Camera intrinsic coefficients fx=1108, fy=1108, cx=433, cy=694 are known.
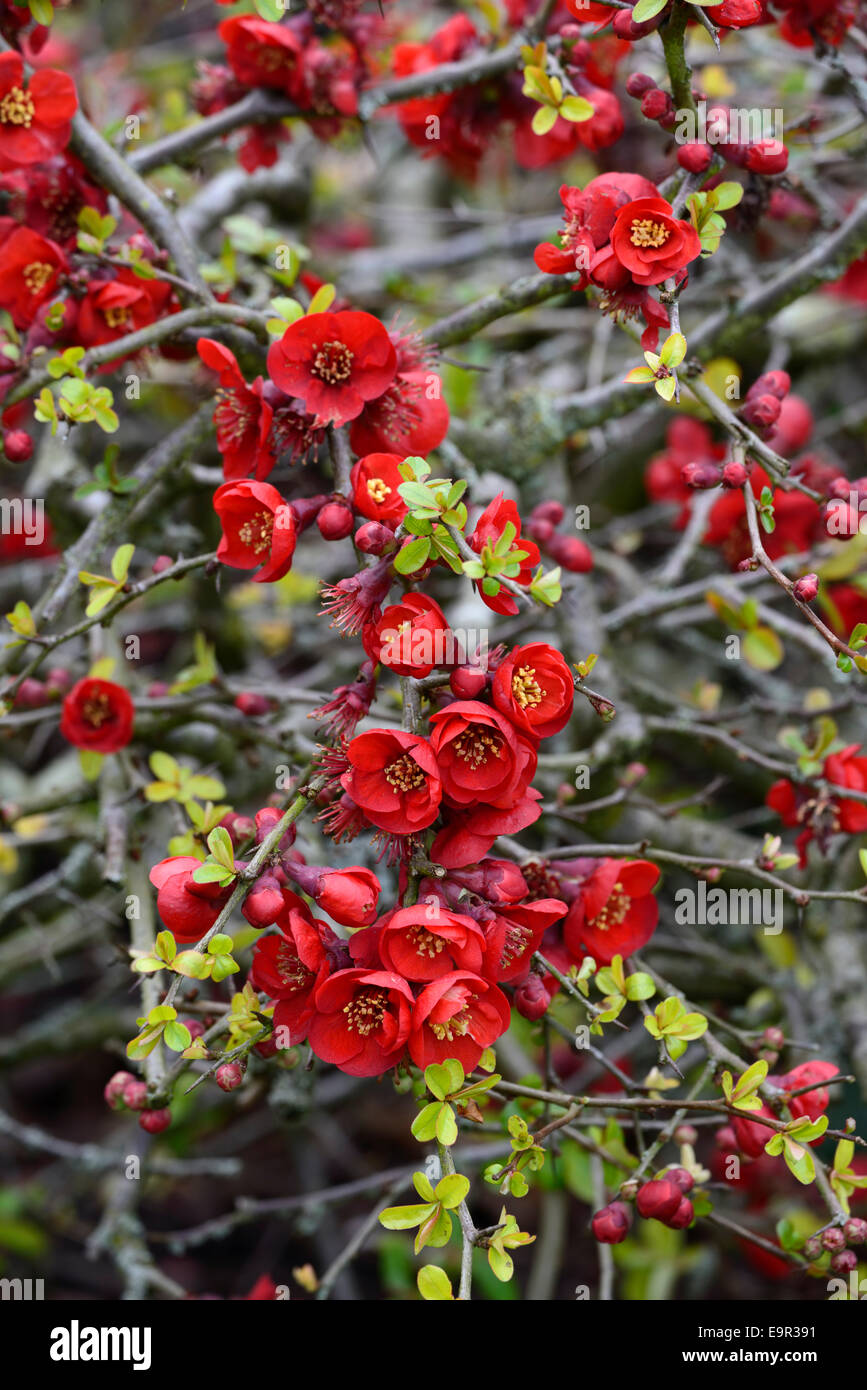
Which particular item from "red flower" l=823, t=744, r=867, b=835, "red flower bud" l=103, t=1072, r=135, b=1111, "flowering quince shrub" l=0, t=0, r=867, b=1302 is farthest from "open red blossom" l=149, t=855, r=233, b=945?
"red flower" l=823, t=744, r=867, b=835

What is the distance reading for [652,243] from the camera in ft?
3.92

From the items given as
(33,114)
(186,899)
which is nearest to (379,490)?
(186,899)

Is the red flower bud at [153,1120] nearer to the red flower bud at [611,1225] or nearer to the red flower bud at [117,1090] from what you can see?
the red flower bud at [117,1090]

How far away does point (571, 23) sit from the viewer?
5.66 feet

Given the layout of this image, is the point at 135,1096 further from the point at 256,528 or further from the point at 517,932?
the point at 256,528

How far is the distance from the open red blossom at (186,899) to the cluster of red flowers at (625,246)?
Answer: 29.9 inches

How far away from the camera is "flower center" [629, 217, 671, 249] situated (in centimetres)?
119

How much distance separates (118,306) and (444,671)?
0.74 metres

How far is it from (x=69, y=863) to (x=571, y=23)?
5.48 feet

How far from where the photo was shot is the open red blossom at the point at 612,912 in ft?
4.22

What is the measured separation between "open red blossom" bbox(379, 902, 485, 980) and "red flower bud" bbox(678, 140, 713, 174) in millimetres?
909

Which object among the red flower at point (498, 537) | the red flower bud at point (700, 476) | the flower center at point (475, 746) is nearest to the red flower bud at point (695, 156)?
the red flower bud at point (700, 476)

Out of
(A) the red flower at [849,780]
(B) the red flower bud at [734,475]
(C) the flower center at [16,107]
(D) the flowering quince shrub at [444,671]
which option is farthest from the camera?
(A) the red flower at [849,780]
